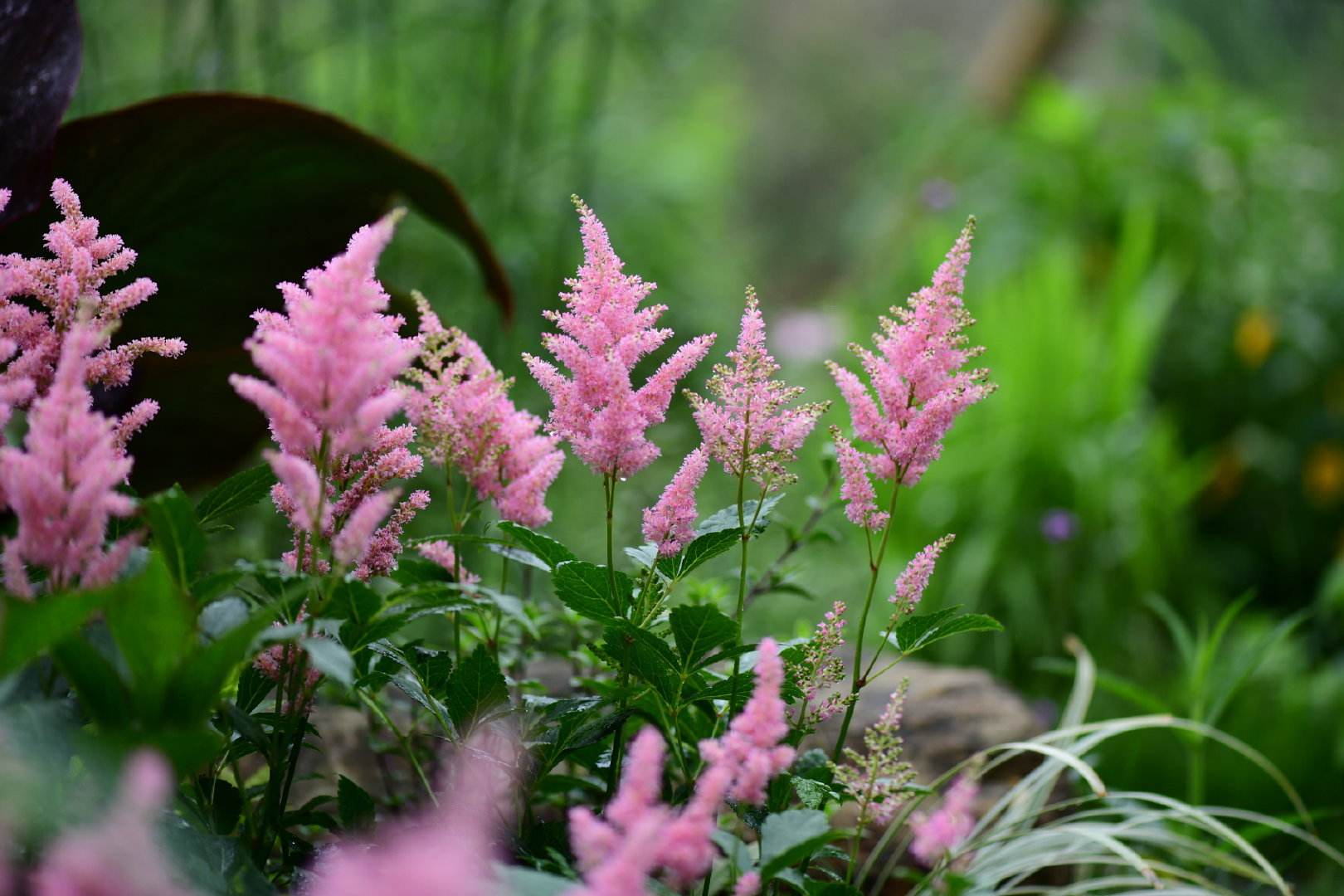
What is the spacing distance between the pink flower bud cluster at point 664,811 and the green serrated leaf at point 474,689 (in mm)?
173

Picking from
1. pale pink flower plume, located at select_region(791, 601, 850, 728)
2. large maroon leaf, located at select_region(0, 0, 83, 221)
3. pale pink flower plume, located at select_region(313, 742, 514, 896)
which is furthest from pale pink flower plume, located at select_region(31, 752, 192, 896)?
large maroon leaf, located at select_region(0, 0, 83, 221)

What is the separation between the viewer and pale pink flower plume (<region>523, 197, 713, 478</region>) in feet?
2.11

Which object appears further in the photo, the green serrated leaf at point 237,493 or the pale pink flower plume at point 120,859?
the green serrated leaf at point 237,493

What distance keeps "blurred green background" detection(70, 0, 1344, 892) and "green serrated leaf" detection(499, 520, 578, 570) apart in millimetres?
393

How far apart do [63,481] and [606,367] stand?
0.28 metres

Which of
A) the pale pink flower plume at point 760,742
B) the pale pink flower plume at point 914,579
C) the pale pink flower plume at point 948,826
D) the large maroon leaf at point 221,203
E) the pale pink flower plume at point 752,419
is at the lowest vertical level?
the pale pink flower plume at point 948,826

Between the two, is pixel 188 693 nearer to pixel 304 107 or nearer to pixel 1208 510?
pixel 304 107

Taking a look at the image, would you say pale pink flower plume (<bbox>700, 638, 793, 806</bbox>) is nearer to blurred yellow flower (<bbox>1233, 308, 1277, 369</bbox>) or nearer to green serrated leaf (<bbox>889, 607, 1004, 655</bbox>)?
green serrated leaf (<bbox>889, 607, 1004, 655</bbox>)

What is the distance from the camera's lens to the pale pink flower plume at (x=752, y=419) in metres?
0.68

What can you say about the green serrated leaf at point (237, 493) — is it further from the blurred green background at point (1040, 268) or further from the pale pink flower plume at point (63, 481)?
the blurred green background at point (1040, 268)

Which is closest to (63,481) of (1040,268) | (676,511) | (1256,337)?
(676,511)

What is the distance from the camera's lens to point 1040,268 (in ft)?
10.5

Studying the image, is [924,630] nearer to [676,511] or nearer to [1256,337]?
[676,511]

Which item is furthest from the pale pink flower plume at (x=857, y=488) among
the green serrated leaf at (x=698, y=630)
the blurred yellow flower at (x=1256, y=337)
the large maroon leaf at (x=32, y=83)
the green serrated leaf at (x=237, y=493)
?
the blurred yellow flower at (x=1256, y=337)
